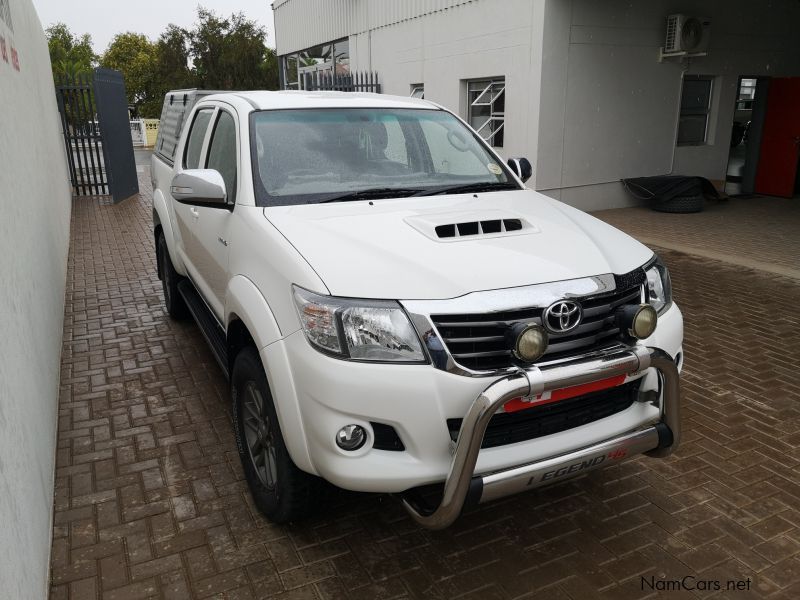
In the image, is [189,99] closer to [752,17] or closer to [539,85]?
[539,85]

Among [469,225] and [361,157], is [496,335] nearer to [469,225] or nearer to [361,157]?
[469,225]

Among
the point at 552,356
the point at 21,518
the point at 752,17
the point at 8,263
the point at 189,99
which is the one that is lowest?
the point at 21,518

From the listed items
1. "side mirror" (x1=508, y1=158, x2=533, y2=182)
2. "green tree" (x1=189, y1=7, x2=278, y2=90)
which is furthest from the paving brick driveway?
"green tree" (x1=189, y1=7, x2=278, y2=90)

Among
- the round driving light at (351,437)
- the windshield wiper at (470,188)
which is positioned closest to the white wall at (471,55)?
the windshield wiper at (470,188)

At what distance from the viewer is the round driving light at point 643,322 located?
2.64 metres

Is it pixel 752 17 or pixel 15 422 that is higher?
pixel 752 17

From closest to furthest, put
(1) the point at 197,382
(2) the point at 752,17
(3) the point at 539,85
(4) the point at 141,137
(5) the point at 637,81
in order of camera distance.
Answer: (1) the point at 197,382 → (3) the point at 539,85 → (5) the point at 637,81 → (2) the point at 752,17 → (4) the point at 141,137

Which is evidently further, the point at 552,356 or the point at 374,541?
the point at 374,541

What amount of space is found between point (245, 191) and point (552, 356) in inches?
69.3

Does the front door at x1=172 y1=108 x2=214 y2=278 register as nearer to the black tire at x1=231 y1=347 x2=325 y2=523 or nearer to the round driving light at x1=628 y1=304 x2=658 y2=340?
the black tire at x1=231 y1=347 x2=325 y2=523

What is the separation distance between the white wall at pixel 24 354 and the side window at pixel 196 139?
1.12m

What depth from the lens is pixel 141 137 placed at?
115ft

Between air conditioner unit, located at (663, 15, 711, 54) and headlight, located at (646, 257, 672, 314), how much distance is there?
31.3ft

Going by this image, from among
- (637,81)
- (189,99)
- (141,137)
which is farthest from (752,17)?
(141,137)
